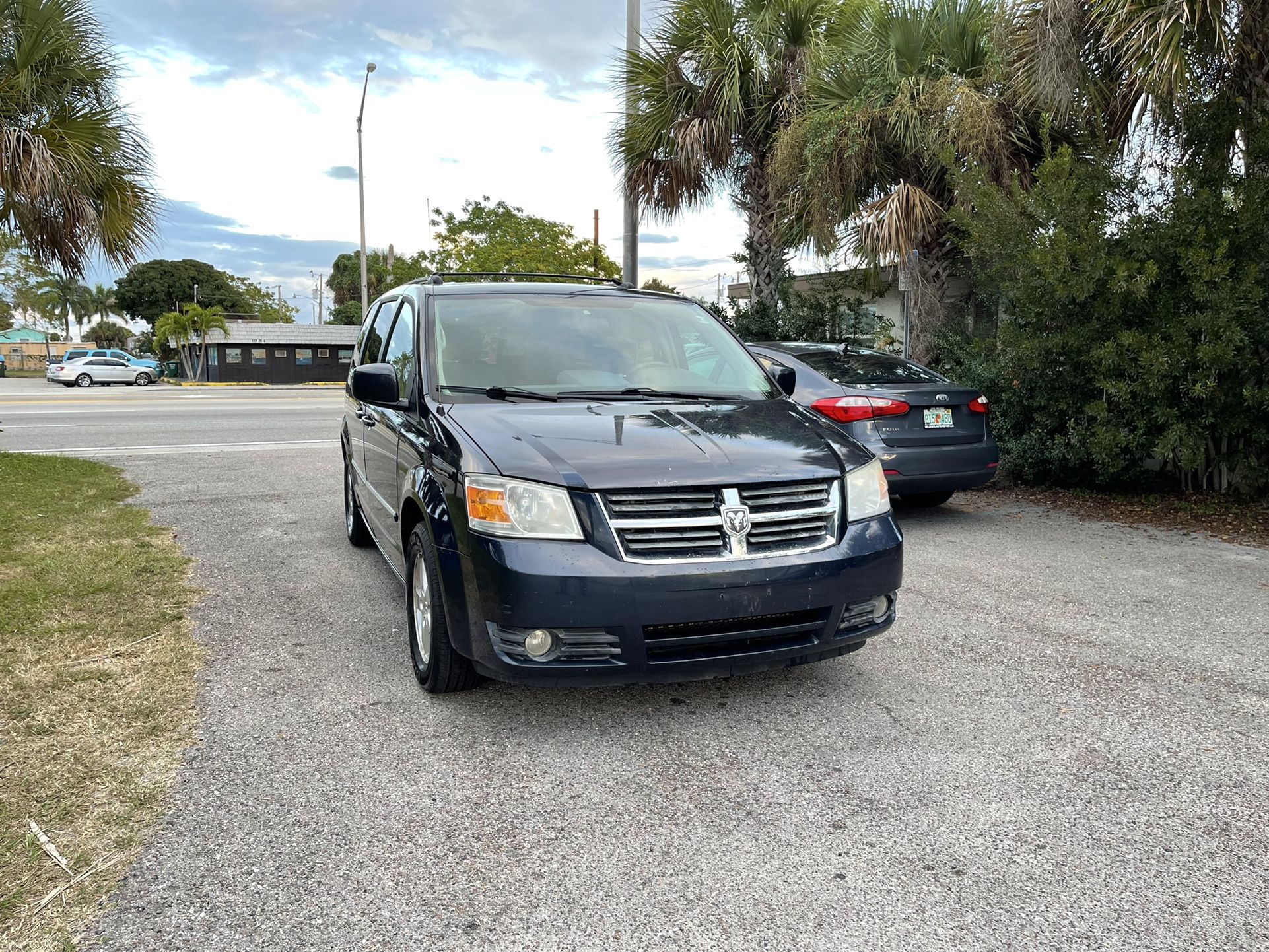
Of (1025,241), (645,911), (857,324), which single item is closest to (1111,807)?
(645,911)

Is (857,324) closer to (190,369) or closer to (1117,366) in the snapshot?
(1117,366)

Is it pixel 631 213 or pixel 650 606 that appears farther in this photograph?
pixel 631 213

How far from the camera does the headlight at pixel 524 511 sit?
3.26m

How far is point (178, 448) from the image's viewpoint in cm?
1312

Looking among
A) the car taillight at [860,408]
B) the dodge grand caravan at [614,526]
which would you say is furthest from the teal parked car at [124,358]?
the dodge grand caravan at [614,526]

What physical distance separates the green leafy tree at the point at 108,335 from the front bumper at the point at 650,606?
133032mm

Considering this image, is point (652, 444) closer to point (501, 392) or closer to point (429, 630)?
point (501, 392)

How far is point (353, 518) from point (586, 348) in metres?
2.77

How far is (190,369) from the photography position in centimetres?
5100

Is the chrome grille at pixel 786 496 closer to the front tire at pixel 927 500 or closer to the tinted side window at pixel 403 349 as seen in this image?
the tinted side window at pixel 403 349

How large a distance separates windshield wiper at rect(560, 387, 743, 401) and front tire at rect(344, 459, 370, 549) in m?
2.60

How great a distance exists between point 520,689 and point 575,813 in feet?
3.39

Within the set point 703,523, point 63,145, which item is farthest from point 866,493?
point 63,145

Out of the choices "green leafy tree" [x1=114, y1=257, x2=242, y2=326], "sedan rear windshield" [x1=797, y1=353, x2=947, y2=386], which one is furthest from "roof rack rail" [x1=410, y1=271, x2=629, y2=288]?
"green leafy tree" [x1=114, y1=257, x2=242, y2=326]
